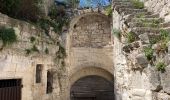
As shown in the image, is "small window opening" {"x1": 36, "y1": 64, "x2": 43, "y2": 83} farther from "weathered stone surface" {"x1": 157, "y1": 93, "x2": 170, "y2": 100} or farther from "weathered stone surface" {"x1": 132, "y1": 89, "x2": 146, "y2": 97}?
"weathered stone surface" {"x1": 157, "y1": 93, "x2": 170, "y2": 100}

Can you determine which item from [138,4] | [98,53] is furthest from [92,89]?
[138,4]

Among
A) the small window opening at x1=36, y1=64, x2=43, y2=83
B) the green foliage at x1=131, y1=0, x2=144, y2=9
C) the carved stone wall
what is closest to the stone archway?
the carved stone wall

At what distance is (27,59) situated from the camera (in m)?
8.57

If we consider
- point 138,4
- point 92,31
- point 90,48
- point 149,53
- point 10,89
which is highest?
point 92,31

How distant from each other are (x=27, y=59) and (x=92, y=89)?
799cm

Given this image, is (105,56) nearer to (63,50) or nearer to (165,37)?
(63,50)

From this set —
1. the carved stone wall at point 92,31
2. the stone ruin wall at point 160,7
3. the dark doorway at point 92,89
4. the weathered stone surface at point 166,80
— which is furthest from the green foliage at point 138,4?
the dark doorway at point 92,89

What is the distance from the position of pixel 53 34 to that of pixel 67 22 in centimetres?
168

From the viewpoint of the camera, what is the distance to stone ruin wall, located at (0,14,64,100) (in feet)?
25.2

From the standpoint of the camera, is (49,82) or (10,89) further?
(49,82)

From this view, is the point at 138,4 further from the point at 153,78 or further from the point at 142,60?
the point at 153,78

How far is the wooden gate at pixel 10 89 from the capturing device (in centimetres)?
752

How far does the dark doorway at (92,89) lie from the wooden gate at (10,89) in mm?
7643

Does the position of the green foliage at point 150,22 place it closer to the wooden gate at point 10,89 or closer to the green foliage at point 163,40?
the green foliage at point 163,40
